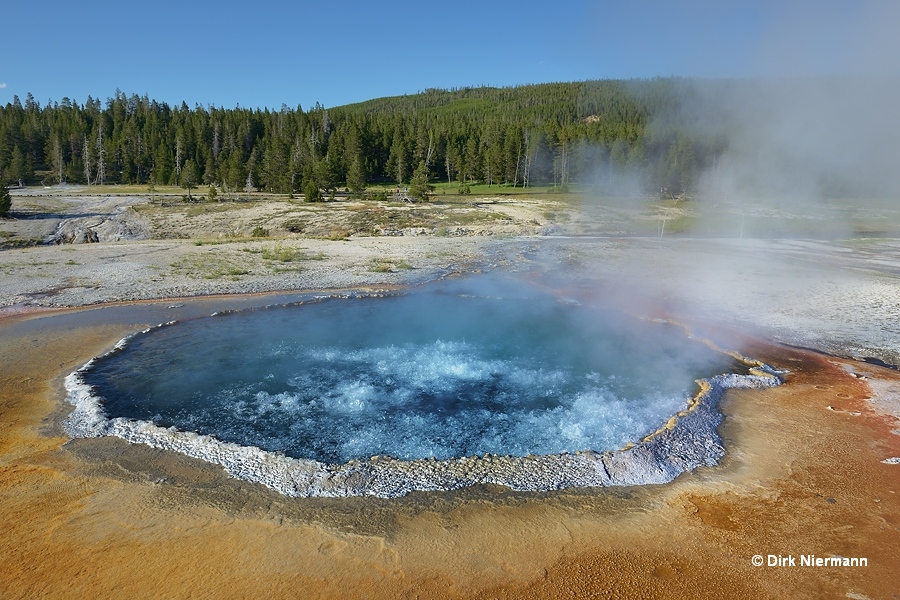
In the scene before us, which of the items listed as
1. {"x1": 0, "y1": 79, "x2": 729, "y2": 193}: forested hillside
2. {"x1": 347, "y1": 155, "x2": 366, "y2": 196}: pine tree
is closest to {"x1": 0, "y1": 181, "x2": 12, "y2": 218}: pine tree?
{"x1": 0, "y1": 79, "x2": 729, "y2": 193}: forested hillside

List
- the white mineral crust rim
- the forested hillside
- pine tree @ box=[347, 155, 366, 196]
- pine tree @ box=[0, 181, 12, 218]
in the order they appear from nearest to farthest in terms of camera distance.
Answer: the white mineral crust rim, pine tree @ box=[0, 181, 12, 218], pine tree @ box=[347, 155, 366, 196], the forested hillside

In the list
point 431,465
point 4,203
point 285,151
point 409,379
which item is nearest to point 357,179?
point 285,151

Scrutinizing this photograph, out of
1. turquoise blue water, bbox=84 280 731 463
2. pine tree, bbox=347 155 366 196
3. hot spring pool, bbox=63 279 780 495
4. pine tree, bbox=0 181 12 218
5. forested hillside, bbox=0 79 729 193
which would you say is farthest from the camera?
forested hillside, bbox=0 79 729 193

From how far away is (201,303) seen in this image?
12141 mm

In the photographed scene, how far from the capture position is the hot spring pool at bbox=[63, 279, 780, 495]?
236 inches

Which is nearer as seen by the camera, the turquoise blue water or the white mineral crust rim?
the white mineral crust rim

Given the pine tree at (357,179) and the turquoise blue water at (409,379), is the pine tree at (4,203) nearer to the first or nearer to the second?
the pine tree at (357,179)

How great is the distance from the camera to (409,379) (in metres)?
7.73

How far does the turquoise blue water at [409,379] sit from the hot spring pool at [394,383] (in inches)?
1.1

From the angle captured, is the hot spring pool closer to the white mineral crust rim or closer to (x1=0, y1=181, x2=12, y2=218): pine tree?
the white mineral crust rim

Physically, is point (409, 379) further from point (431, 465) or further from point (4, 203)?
point (4, 203)

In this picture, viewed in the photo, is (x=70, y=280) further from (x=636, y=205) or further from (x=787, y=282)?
(x=636, y=205)

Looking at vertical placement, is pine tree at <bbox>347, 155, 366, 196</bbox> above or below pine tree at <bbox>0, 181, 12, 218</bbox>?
above

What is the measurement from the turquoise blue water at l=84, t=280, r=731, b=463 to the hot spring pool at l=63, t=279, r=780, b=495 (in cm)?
3
